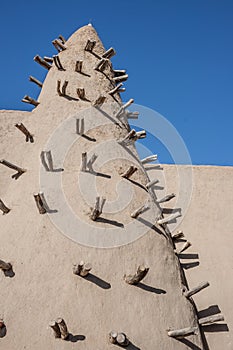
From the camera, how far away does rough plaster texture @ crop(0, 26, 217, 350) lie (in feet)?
16.5

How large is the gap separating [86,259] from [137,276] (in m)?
0.84

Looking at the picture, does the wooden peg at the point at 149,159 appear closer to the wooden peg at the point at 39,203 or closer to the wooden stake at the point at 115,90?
the wooden stake at the point at 115,90

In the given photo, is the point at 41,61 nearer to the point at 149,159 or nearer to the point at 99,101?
the point at 99,101

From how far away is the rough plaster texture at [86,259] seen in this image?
502 centimetres

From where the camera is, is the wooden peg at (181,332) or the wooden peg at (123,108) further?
the wooden peg at (123,108)

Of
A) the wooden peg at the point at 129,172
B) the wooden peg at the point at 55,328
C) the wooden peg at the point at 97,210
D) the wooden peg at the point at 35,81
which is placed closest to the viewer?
the wooden peg at the point at 55,328

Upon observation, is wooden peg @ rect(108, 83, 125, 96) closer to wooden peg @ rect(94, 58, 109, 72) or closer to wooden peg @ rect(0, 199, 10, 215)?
wooden peg @ rect(94, 58, 109, 72)

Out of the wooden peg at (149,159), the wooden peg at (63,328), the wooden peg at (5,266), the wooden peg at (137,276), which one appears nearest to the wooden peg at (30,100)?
the wooden peg at (149,159)

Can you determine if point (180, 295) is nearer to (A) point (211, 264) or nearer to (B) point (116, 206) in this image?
(B) point (116, 206)

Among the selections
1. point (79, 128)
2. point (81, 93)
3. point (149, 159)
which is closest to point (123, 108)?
point (81, 93)

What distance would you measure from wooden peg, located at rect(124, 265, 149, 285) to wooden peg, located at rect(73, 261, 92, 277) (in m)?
0.68

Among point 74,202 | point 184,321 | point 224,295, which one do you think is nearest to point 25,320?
point 74,202

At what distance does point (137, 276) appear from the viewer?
217 inches

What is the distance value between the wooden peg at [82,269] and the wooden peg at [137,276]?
68cm
